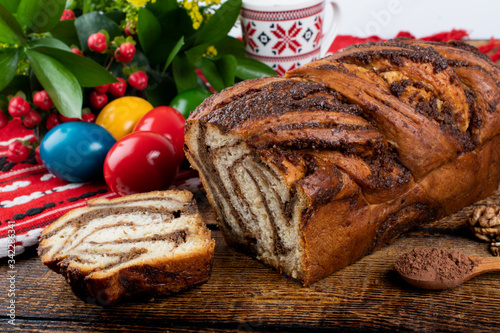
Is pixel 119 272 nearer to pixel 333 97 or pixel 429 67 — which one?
pixel 333 97

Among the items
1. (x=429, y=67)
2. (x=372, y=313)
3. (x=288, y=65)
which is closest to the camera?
(x=372, y=313)

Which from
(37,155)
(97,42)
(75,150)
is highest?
(97,42)

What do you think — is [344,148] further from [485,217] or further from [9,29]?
[9,29]

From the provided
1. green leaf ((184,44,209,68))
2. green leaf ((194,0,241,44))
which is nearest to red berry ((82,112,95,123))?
green leaf ((184,44,209,68))

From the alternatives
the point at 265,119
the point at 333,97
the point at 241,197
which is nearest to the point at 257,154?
the point at 265,119

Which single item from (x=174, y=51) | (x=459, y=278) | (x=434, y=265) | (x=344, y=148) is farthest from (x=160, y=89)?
(x=459, y=278)

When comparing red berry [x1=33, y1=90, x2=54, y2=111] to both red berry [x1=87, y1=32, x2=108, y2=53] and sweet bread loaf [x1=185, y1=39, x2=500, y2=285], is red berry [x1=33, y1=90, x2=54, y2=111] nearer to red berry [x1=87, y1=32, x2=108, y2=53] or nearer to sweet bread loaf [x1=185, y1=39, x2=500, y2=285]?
red berry [x1=87, y1=32, x2=108, y2=53]
